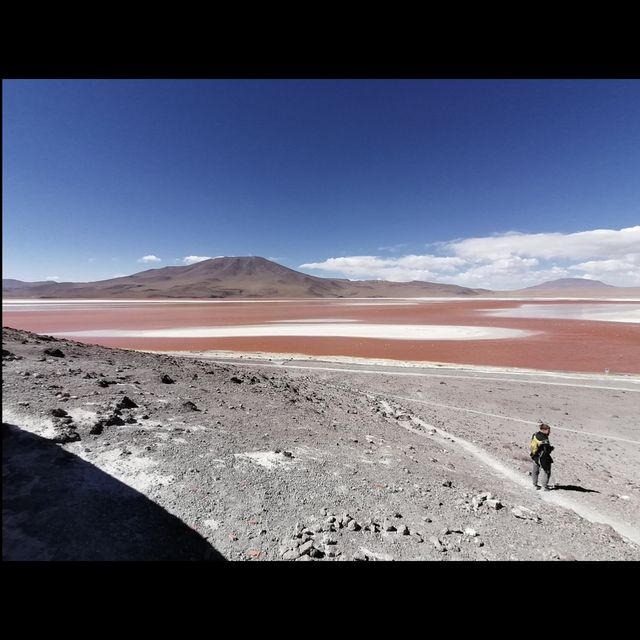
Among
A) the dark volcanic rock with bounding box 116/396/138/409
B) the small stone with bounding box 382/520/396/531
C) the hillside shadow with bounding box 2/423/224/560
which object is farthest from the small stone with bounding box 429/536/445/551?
the dark volcanic rock with bounding box 116/396/138/409

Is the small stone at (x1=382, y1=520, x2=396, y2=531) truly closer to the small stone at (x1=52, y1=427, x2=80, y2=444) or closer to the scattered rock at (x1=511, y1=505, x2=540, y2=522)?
the scattered rock at (x1=511, y1=505, x2=540, y2=522)

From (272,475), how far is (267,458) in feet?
1.79

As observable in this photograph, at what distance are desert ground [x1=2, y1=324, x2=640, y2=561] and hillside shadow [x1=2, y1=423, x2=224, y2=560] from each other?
15 millimetres

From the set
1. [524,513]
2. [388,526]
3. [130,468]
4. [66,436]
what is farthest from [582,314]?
[66,436]

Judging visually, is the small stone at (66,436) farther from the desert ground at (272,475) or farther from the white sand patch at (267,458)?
the white sand patch at (267,458)

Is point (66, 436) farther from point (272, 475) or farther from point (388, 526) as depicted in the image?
point (388, 526)

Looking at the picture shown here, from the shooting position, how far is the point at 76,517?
3.17 metres

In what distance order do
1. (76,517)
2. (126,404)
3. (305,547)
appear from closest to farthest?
(76,517) < (305,547) < (126,404)

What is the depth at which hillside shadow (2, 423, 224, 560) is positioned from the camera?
2879mm

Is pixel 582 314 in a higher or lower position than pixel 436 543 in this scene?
higher

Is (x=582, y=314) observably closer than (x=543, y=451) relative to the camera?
No
